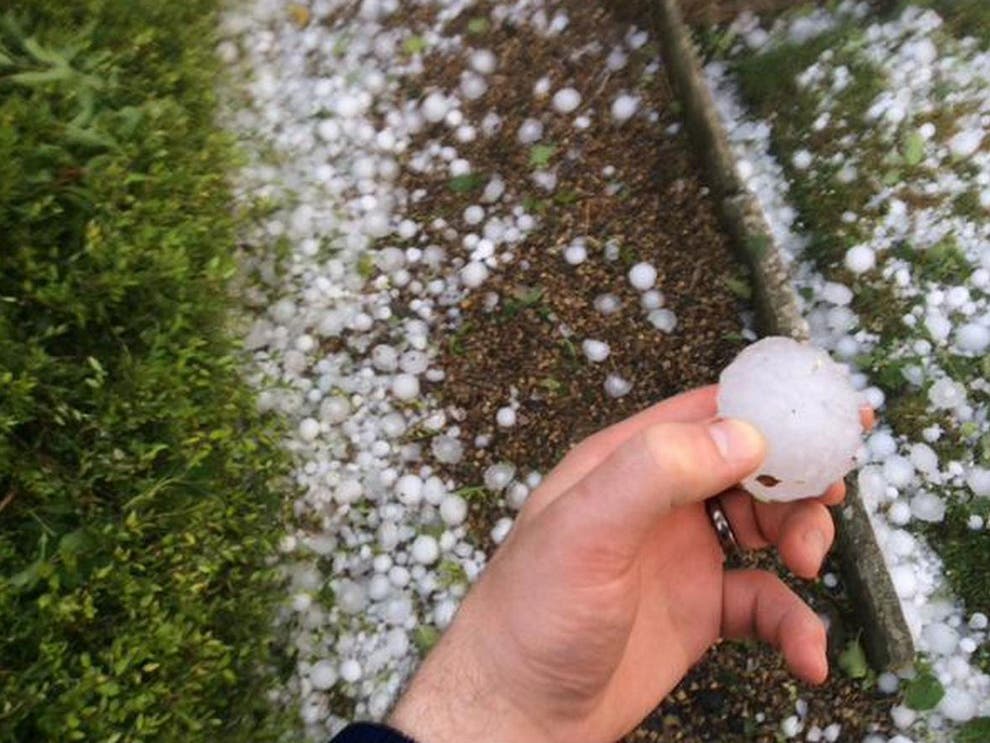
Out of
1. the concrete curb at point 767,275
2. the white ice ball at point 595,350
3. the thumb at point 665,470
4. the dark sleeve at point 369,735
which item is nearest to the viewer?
the thumb at point 665,470

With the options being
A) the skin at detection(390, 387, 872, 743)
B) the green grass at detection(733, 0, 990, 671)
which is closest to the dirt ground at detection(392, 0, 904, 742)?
the green grass at detection(733, 0, 990, 671)

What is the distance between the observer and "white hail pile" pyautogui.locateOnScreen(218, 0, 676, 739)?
9.26 feet

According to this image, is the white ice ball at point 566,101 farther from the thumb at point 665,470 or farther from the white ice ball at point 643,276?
the thumb at point 665,470

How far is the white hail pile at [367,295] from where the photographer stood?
9.26 ft

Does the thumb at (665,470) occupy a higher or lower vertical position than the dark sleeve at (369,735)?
higher

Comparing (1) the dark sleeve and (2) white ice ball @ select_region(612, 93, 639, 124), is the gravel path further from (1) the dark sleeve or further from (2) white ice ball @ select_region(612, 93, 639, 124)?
(1) the dark sleeve

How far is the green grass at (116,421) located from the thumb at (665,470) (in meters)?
1.08

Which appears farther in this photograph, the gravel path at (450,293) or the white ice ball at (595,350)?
the white ice ball at (595,350)

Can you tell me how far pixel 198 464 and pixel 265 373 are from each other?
1.70 ft

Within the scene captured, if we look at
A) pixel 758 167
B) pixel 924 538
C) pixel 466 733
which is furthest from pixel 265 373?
pixel 924 538

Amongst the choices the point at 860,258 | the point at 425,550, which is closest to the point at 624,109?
the point at 860,258

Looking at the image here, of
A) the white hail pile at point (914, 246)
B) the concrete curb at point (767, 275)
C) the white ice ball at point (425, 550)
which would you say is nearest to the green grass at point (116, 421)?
the white ice ball at point (425, 550)

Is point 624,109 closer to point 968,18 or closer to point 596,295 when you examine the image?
point 596,295

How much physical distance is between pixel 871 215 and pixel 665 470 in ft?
5.36
